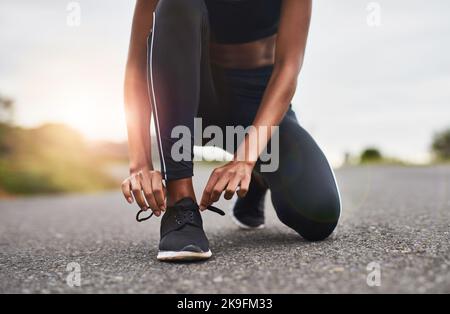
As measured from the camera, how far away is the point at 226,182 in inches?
63.8

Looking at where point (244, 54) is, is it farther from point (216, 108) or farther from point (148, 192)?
point (148, 192)

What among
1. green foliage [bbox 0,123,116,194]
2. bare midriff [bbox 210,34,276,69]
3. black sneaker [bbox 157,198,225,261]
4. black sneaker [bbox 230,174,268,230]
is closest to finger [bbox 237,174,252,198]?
black sneaker [bbox 157,198,225,261]

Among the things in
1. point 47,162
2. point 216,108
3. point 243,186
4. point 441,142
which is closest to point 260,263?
point 243,186

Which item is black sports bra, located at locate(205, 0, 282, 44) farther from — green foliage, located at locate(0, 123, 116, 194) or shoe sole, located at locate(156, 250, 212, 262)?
green foliage, located at locate(0, 123, 116, 194)

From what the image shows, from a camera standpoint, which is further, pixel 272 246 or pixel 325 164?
pixel 325 164

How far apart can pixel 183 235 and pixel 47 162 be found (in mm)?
10091

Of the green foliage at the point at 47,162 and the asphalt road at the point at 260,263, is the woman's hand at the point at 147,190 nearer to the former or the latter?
the asphalt road at the point at 260,263

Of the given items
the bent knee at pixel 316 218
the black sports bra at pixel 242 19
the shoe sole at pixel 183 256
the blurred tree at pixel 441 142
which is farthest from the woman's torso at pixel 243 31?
the blurred tree at pixel 441 142

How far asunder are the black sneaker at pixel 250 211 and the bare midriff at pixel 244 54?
740 millimetres

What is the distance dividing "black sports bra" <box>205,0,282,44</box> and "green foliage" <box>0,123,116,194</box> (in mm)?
7706
